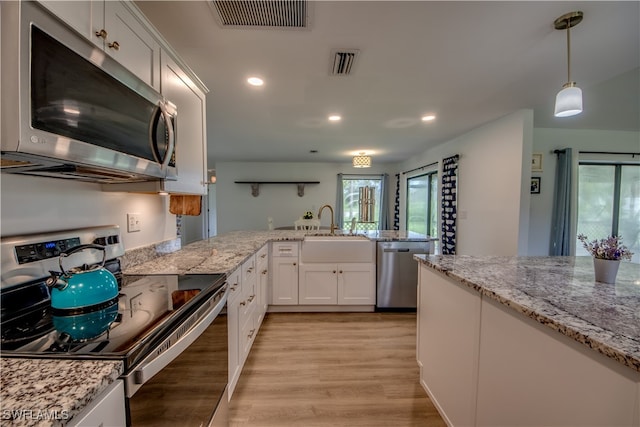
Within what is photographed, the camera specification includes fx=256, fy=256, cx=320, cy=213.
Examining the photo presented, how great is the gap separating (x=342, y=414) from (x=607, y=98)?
4.08 metres

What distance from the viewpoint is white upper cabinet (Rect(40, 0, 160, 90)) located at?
0.82 m

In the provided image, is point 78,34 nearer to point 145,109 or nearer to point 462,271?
point 145,109

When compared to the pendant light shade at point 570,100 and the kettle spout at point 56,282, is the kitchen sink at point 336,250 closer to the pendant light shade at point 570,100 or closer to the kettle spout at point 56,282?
the pendant light shade at point 570,100

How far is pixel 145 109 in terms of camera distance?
1.09m

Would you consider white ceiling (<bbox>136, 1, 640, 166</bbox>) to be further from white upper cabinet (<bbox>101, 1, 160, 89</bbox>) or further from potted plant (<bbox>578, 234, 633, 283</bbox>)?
potted plant (<bbox>578, 234, 633, 283</bbox>)

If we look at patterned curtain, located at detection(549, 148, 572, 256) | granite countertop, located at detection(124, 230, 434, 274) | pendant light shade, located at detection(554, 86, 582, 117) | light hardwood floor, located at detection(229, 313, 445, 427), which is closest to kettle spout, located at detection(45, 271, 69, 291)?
granite countertop, located at detection(124, 230, 434, 274)

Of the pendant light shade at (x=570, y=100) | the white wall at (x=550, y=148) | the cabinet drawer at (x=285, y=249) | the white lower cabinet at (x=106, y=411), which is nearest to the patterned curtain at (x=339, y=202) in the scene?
the cabinet drawer at (x=285, y=249)

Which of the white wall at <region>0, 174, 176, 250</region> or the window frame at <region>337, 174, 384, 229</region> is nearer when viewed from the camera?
the white wall at <region>0, 174, 176, 250</region>

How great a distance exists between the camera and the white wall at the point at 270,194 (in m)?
6.47

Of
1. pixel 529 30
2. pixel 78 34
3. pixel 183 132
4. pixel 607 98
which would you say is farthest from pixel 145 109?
pixel 607 98

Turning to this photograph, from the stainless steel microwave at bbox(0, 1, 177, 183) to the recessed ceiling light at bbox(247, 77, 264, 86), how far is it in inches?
48.8

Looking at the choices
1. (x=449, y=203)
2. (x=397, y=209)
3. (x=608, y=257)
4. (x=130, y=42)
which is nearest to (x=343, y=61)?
(x=130, y=42)

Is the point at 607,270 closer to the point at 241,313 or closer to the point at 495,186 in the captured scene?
the point at 241,313

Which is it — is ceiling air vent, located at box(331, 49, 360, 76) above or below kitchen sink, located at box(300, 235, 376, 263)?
above
